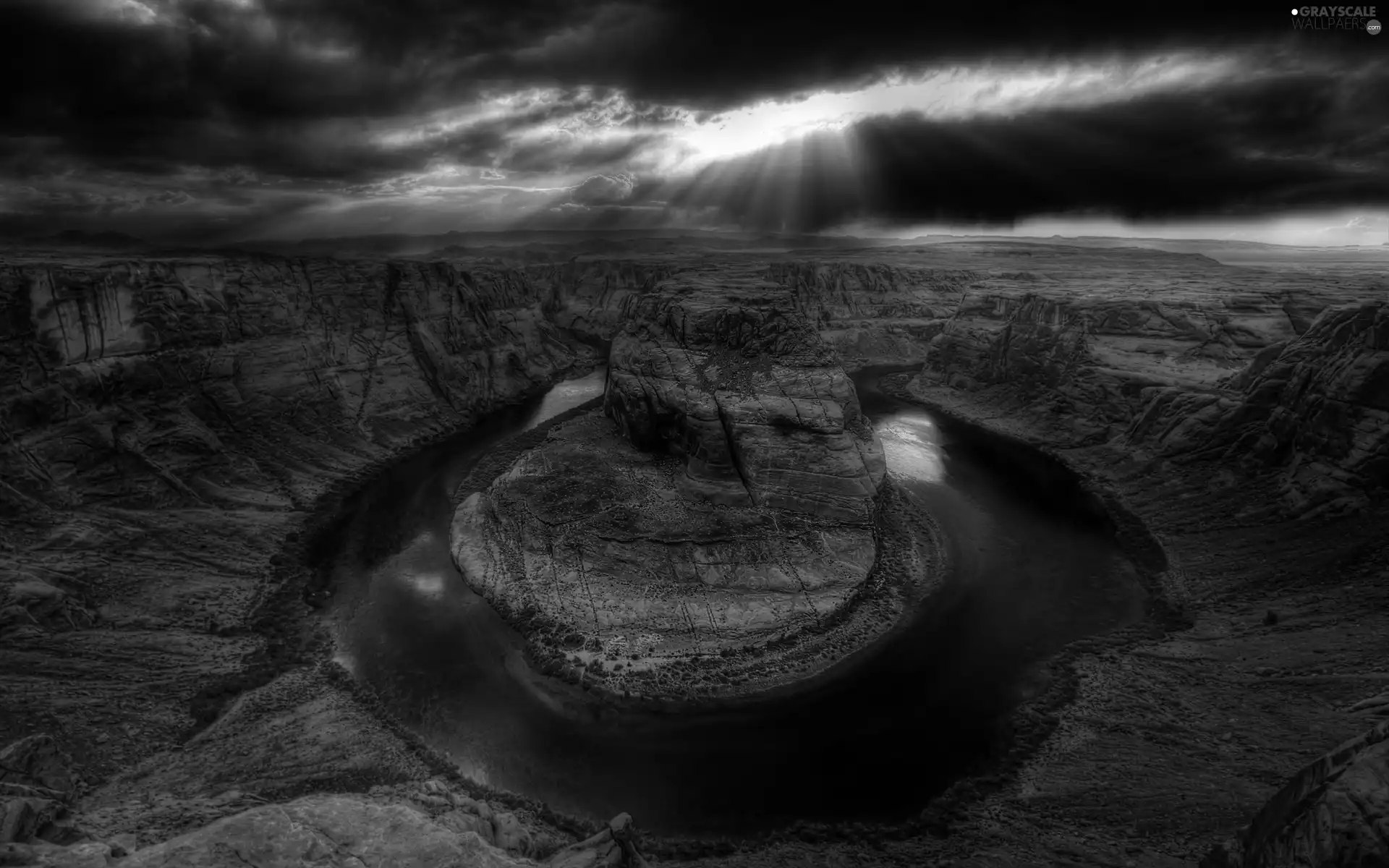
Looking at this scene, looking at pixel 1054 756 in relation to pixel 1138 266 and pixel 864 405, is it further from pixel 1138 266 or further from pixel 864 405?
pixel 1138 266

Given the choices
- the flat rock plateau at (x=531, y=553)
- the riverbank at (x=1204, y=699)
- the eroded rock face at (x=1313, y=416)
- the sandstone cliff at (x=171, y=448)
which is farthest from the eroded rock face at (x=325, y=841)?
the eroded rock face at (x=1313, y=416)

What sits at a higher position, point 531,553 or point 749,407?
point 749,407

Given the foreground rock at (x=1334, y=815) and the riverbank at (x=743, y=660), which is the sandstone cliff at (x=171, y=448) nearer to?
the riverbank at (x=743, y=660)

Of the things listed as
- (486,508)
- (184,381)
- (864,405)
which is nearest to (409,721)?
(486,508)

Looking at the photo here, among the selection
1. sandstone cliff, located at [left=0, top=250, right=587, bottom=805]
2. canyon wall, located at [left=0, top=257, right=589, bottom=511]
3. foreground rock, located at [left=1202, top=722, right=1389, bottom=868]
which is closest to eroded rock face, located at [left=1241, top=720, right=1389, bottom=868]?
foreground rock, located at [left=1202, top=722, right=1389, bottom=868]

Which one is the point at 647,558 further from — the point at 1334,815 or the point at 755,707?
the point at 1334,815

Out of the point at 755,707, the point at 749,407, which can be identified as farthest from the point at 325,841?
the point at 749,407
